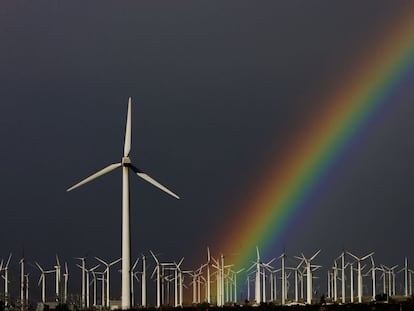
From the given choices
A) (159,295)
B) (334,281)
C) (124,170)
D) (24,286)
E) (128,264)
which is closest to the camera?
(128,264)

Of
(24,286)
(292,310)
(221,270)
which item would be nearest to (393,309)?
(292,310)

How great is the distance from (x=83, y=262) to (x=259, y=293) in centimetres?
2531

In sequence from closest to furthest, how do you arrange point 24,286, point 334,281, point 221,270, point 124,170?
point 124,170
point 24,286
point 221,270
point 334,281

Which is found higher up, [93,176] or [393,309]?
[93,176]

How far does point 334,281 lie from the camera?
157250 millimetres

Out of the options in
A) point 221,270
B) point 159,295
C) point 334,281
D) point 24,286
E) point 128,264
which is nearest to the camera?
point 128,264

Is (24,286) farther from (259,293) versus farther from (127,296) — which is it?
(259,293)

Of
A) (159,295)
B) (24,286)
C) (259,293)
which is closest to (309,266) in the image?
(259,293)

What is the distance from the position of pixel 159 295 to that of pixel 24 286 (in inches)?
842

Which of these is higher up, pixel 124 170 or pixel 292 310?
pixel 124 170

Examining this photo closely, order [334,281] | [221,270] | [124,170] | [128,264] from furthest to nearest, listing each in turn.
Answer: [334,281]
[221,270]
[124,170]
[128,264]

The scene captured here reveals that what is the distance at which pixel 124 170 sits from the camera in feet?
258

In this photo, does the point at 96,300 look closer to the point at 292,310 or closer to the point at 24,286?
the point at 24,286

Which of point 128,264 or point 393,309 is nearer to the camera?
point 128,264
